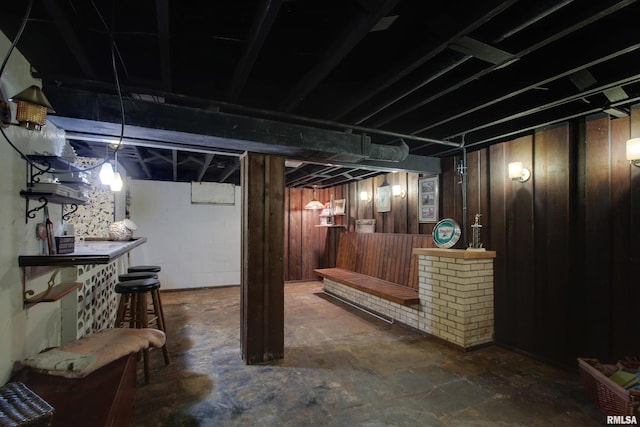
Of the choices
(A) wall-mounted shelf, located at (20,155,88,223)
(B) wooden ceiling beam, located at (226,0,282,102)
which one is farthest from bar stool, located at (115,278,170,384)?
(B) wooden ceiling beam, located at (226,0,282,102)

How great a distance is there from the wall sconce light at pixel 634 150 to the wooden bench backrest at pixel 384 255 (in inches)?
93.1

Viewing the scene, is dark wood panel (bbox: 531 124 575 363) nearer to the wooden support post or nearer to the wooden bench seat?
the wooden bench seat

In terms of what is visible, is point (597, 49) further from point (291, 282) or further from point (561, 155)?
point (291, 282)

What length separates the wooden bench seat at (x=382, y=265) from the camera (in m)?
4.55

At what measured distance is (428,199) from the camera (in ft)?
15.5

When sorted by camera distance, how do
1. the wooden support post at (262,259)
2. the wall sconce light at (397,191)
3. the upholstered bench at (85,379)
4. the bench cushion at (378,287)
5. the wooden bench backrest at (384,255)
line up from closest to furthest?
the upholstered bench at (85,379) < the wooden support post at (262,259) < the bench cushion at (378,287) < the wooden bench backrest at (384,255) < the wall sconce light at (397,191)

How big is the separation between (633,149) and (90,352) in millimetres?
4396

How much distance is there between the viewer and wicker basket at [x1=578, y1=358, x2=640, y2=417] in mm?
2049

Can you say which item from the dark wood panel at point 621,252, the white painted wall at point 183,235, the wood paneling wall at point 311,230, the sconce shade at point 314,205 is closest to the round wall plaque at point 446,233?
the dark wood panel at point 621,252

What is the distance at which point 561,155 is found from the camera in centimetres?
319

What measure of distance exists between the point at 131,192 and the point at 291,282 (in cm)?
421

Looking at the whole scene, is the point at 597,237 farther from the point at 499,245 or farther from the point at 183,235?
the point at 183,235

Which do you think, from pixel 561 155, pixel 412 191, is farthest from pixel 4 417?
pixel 412 191

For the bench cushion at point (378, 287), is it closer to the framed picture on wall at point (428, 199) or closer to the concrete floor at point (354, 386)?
the concrete floor at point (354, 386)
